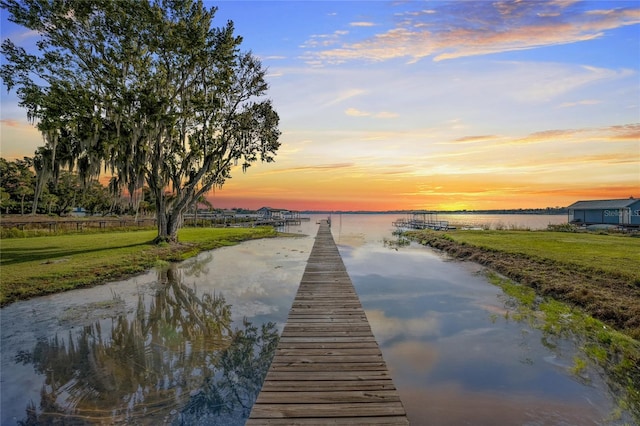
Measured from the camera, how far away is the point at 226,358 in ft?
21.5

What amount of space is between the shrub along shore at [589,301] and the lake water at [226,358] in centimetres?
46

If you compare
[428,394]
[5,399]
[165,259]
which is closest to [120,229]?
[165,259]

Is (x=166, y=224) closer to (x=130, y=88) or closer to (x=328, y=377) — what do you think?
(x=130, y=88)

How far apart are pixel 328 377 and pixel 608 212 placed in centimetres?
5690

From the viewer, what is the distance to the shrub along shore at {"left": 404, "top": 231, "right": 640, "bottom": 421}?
641 centimetres

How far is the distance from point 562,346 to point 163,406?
8.04 metres

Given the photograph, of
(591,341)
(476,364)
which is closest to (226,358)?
(476,364)

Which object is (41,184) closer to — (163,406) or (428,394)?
(163,406)

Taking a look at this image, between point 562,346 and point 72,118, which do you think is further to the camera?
point 72,118

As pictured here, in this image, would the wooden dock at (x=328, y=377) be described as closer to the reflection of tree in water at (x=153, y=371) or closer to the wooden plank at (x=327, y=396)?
the wooden plank at (x=327, y=396)

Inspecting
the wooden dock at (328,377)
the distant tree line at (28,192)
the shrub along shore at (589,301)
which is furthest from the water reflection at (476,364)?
the distant tree line at (28,192)

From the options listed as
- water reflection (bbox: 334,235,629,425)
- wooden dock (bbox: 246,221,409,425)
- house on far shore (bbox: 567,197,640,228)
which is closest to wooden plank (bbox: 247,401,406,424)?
wooden dock (bbox: 246,221,409,425)

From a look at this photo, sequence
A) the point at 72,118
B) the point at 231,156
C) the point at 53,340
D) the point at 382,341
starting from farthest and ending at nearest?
the point at 231,156
the point at 72,118
the point at 382,341
the point at 53,340

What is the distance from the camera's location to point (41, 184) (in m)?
17.6
